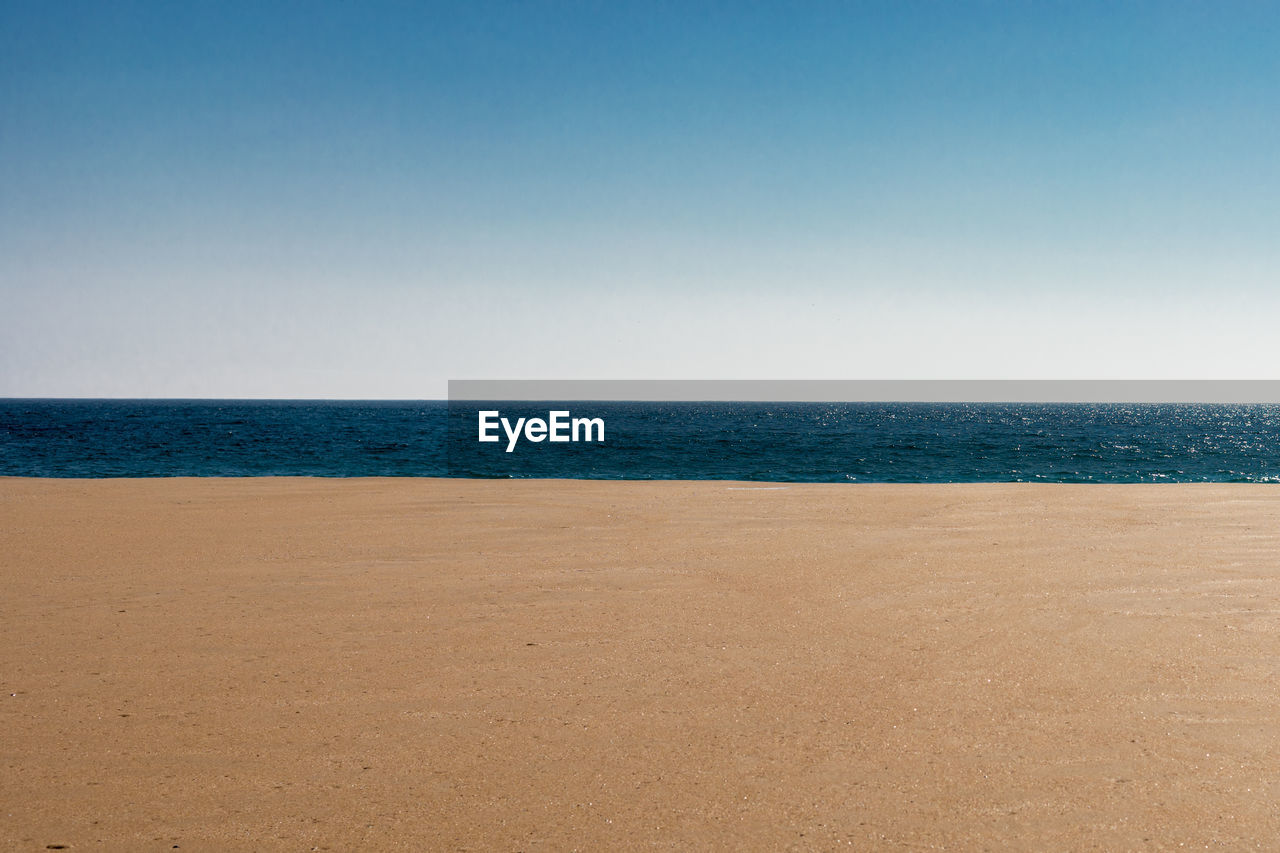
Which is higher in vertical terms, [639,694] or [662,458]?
[639,694]

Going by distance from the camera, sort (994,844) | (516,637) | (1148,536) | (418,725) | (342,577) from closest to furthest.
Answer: (994,844)
(418,725)
(516,637)
(342,577)
(1148,536)

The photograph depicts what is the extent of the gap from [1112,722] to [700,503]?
10.7m

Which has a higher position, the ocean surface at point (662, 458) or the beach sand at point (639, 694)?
the beach sand at point (639, 694)

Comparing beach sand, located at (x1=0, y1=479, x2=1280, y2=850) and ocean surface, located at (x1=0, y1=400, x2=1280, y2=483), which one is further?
ocean surface, located at (x1=0, y1=400, x2=1280, y2=483)

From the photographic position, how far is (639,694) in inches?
213

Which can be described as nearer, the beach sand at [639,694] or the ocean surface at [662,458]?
the beach sand at [639,694]

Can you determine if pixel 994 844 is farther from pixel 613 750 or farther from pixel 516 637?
pixel 516 637

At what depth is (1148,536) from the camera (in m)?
11.6

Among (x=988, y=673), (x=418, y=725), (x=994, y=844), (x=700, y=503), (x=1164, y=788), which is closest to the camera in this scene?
(x=994, y=844)

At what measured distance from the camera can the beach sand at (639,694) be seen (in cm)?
385

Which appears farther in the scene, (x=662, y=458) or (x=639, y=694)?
(x=662, y=458)

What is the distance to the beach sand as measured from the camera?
385 centimetres

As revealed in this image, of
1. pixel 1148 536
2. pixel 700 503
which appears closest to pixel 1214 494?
pixel 1148 536

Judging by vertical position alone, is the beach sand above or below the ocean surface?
above
